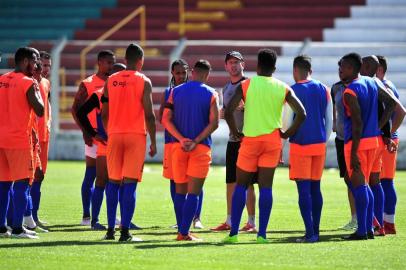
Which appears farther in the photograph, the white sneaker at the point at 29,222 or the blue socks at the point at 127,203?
the white sneaker at the point at 29,222

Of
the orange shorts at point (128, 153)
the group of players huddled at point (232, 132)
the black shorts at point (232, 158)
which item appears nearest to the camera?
the group of players huddled at point (232, 132)

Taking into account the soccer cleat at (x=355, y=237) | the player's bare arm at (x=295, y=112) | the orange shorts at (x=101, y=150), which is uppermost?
the player's bare arm at (x=295, y=112)

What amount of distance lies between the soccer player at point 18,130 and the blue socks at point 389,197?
4547 millimetres

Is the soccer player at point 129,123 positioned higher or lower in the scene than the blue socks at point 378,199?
higher

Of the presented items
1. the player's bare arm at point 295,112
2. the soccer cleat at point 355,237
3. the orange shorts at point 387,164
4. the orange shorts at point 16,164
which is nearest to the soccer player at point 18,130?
the orange shorts at point 16,164

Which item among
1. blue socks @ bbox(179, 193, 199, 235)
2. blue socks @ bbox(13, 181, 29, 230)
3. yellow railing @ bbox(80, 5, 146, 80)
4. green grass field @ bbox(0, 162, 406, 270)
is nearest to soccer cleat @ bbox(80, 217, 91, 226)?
green grass field @ bbox(0, 162, 406, 270)

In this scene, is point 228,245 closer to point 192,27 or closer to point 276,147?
point 276,147

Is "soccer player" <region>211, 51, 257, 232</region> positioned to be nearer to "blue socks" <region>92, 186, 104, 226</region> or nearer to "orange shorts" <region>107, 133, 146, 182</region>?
"blue socks" <region>92, 186, 104, 226</region>

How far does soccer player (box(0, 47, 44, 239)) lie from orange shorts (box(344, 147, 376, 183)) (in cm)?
363

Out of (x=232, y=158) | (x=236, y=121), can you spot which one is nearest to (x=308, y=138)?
(x=236, y=121)

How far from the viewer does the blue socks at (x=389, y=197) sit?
50.6 feet

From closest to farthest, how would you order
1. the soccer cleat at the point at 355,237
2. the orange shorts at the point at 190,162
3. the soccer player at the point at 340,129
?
the orange shorts at the point at 190,162 → the soccer cleat at the point at 355,237 → the soccer player at the point at 340,129

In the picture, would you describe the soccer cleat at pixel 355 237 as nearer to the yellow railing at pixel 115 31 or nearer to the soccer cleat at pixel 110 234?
the soccer cleat at pixel 110 234

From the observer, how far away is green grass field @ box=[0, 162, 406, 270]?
38.3ft
